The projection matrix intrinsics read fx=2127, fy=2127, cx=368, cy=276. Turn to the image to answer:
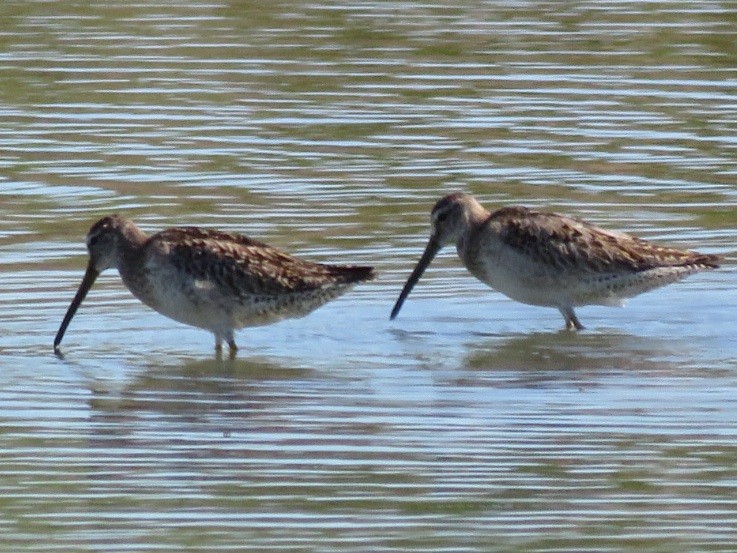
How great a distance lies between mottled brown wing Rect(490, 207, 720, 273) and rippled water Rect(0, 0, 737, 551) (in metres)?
0.34

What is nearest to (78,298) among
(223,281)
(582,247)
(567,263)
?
(223,281)

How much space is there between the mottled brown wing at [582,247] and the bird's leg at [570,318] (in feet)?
0.90

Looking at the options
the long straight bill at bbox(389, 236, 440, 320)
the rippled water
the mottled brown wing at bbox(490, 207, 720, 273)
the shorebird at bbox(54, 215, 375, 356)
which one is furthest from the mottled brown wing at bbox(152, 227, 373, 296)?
the mottled brown wing at bbox(490, 207, 720, 273)

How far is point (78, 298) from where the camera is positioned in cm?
1150

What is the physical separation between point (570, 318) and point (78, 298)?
2803mm

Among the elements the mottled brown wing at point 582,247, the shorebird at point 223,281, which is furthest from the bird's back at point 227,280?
the mottled brown wing at point 582,247

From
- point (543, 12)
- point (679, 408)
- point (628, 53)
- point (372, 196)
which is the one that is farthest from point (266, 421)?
point (543, 12)

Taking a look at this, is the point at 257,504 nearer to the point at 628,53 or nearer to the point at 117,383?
the point at 117,383

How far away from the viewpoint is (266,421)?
941 cm

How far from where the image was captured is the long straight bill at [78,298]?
11156 mm

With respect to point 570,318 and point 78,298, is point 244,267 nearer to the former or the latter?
point 78,298

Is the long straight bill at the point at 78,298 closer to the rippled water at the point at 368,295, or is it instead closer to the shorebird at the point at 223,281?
the shorebird at the point at 223,281

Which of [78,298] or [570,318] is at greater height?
[78,298]

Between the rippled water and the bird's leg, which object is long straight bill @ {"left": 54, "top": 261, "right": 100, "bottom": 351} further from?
the bird's leg
